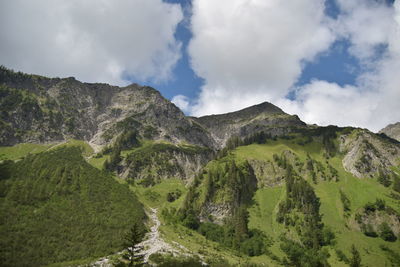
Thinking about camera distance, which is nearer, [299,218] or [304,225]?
[304,225]

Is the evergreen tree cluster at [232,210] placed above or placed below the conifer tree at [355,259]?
above

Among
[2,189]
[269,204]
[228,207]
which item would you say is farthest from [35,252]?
[269,204]

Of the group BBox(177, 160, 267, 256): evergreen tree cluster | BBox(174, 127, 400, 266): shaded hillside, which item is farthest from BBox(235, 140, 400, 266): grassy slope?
BBox(177, 160, 267, 256): evergreen tree cluster

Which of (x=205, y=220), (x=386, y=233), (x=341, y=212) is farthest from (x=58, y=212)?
(x=386, y=233)

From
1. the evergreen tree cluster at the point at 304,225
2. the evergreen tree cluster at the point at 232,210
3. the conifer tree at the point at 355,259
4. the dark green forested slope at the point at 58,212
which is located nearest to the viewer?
the dark green forested slope at the point at 58,212

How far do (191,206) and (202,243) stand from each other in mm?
38024

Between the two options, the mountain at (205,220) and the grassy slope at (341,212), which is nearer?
the mountain at (205,220)

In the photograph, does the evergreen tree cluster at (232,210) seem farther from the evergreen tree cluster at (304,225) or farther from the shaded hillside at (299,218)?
the evergreen tree cluster at (304,225)

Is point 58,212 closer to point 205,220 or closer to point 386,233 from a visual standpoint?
point 205,220

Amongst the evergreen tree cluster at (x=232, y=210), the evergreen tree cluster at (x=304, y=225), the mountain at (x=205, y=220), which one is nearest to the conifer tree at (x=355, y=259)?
the mountain at (x=205, y=220)

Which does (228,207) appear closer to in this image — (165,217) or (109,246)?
(165,217)

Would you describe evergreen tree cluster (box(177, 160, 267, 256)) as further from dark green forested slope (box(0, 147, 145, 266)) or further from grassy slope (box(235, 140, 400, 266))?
dark green forested slope (box(0, 147, 145, 266))

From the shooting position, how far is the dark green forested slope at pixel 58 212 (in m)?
105

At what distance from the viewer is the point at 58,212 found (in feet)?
430
